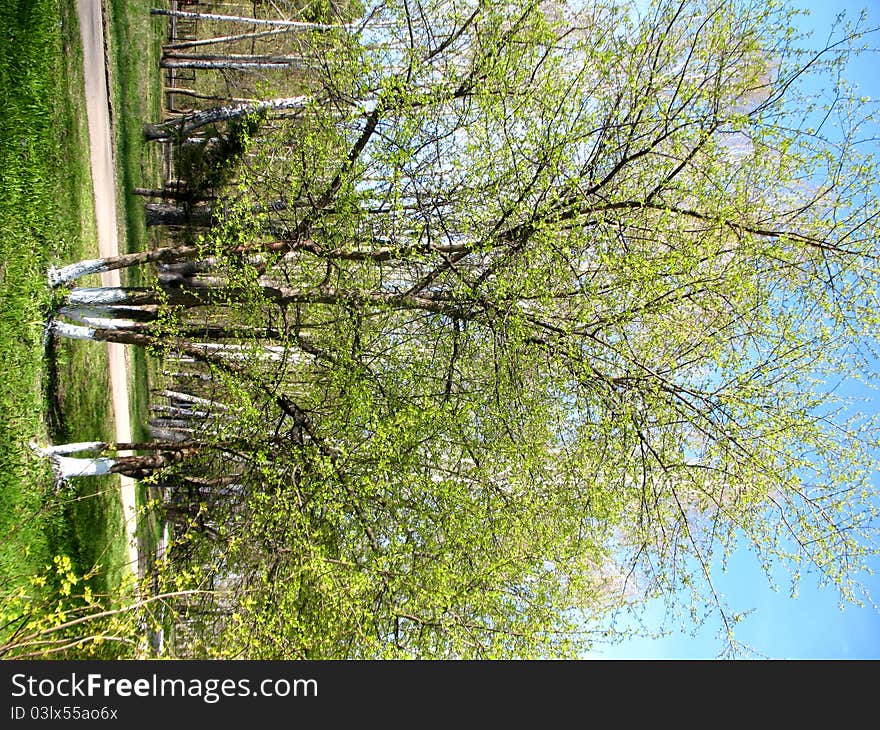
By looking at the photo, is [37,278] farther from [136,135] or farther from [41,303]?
[136,135]

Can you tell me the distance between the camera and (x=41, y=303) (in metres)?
9.68

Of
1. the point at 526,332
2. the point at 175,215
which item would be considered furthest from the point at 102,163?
the point at 526,332

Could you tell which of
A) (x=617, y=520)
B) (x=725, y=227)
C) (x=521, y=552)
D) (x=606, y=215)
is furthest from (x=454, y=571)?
(x=725, y=227)

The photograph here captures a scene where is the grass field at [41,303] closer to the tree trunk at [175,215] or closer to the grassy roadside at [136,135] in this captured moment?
the grassy roadside at [136,135]

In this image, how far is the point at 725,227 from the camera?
9.30 m

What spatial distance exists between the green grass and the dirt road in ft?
3.38

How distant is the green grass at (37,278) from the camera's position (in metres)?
9.21

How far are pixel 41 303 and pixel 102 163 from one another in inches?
229

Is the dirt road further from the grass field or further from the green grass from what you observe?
the green grass

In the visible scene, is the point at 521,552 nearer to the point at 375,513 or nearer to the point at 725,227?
the point at 375,513

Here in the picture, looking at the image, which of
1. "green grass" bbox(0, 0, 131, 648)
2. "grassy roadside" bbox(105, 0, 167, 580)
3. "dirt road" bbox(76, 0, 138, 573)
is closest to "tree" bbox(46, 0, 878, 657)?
"green grass" bbox(0, 0, 131, 648)

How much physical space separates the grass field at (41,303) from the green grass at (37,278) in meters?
0.02

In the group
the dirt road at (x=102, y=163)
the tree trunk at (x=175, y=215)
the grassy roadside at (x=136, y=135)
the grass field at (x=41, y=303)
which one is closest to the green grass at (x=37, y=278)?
the grass field at (x=41, y=303)

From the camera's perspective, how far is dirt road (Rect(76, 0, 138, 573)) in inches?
529
